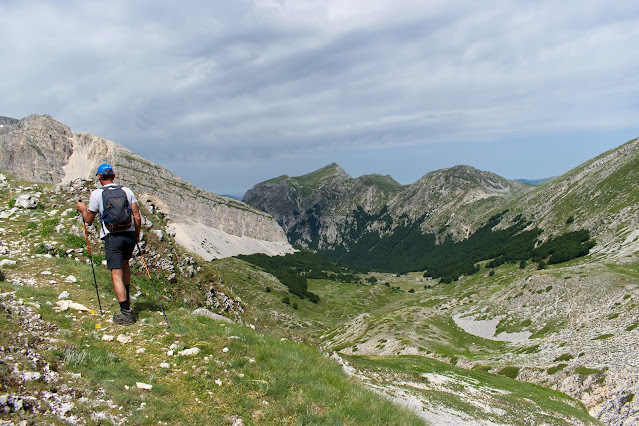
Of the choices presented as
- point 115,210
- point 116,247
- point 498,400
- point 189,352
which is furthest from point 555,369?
point 115,210

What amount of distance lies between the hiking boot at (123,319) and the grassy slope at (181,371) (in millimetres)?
261

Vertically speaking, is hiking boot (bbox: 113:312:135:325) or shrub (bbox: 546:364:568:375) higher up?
hiking boot (bbox: 113:312:135:325)

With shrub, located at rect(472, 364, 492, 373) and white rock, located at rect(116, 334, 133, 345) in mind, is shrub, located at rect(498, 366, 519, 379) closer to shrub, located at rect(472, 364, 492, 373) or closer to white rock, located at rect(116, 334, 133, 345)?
shrub, located at rect(472, 364, 492, 373)

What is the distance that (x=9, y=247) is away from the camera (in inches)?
722

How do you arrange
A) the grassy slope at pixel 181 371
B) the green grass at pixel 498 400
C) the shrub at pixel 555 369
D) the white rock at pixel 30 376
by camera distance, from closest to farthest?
the white rock at pixel 30 376 < the grassy slope at pixel 181 371 < the green grass at pixel 498 400 < the shrub at pixel 555 369

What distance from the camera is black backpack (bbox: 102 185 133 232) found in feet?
43.4

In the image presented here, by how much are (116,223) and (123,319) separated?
3732mm

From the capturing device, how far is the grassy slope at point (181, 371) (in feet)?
29.1

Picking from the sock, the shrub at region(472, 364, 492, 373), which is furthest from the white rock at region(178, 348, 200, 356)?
the shrub at region(472, 364, 492, 373)

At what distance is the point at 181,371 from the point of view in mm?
10820

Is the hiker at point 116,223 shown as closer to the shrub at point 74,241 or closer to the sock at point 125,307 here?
the sock at point 125,307

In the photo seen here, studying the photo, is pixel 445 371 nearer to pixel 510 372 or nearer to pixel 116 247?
pixel 510 372

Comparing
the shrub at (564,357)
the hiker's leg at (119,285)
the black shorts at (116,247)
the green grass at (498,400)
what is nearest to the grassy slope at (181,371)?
the hiker's leg at (119,285)

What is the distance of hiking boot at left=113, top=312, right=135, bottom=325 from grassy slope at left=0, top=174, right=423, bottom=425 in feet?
0.86
